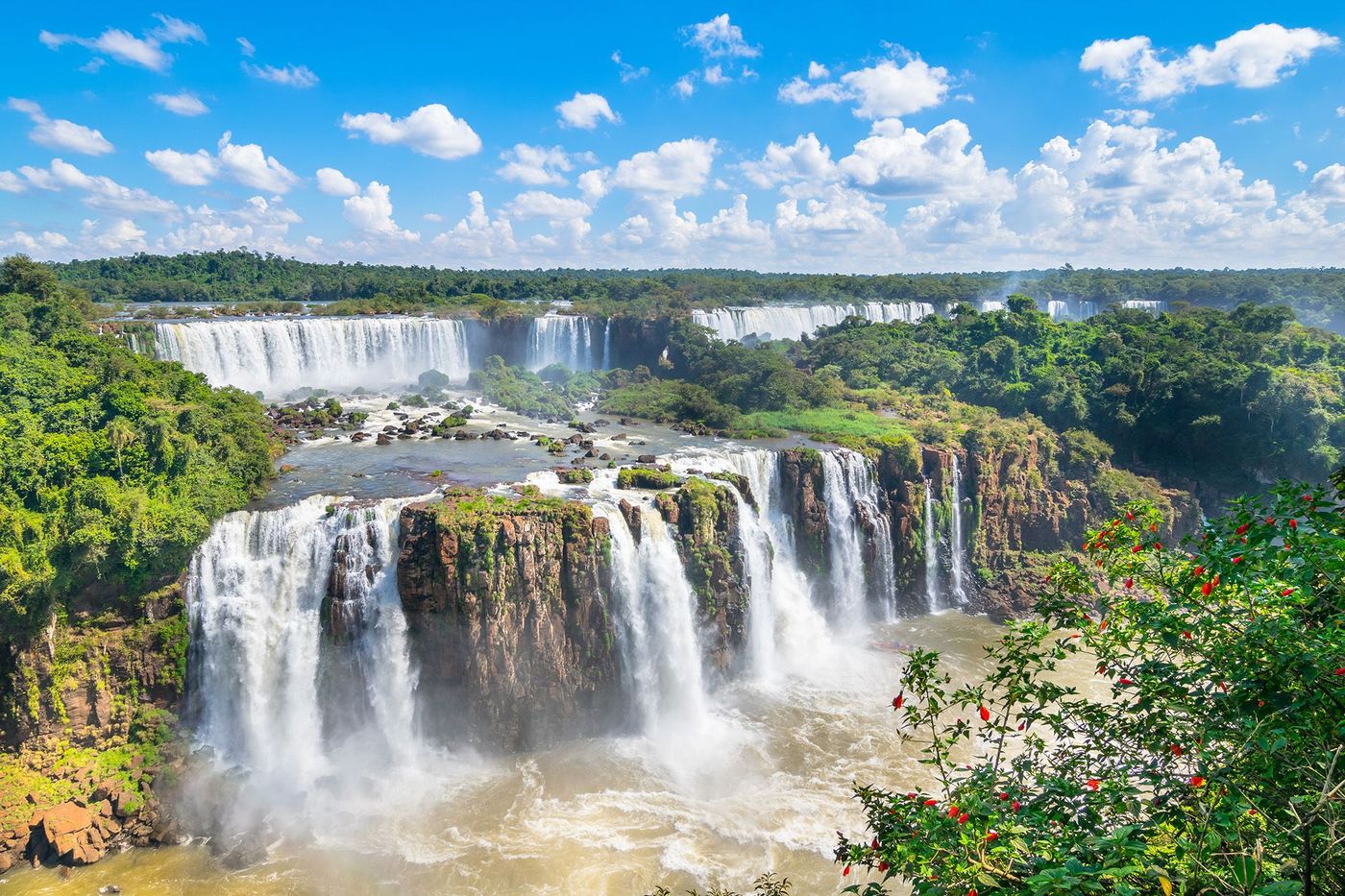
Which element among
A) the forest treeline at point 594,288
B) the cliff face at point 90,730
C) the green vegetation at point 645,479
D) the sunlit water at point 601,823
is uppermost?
the forest treeline at point 594,288

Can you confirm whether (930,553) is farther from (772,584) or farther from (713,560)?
(713,560)

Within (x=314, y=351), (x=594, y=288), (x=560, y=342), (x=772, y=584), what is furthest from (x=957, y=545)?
(x=594, y=288)

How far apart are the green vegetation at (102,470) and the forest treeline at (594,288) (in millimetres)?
32687

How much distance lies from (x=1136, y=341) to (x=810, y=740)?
3247cm

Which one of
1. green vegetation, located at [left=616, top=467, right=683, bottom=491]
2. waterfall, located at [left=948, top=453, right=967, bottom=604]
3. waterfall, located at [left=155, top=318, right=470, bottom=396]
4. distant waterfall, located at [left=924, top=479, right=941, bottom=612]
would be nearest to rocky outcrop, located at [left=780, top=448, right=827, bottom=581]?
green vegetation, located at [left=616, top=467, right=683, bottom=491]

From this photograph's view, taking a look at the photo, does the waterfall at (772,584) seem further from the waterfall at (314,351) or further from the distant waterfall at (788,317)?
the waterfall at (314,351)

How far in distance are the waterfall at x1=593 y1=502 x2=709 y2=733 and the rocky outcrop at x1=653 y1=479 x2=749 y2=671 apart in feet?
1.31

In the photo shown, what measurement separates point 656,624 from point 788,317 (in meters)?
38.7

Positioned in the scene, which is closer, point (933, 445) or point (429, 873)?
point (429, 873)

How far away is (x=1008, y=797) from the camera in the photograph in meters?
4.70

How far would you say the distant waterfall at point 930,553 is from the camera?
2633 cm

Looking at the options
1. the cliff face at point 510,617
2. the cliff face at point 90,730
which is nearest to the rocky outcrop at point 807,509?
the cliff face at point 510,617

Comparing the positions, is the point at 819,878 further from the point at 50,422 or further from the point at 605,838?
the point at 50,422

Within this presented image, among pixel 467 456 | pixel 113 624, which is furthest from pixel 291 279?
pixel 113 624
